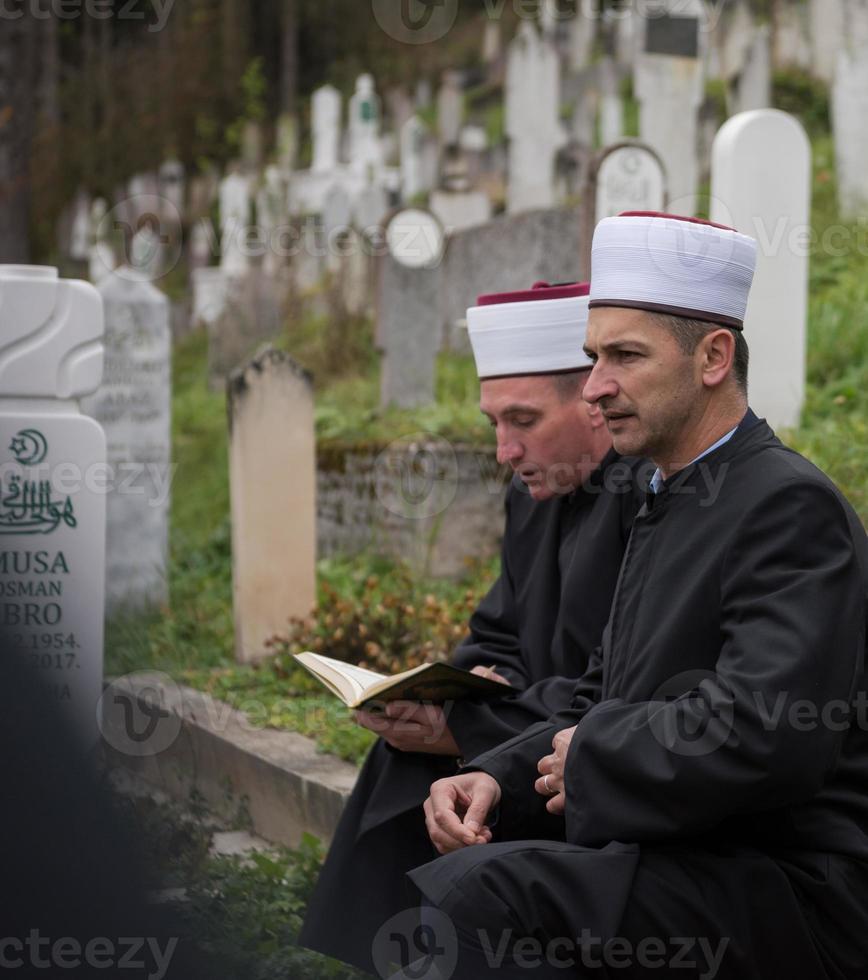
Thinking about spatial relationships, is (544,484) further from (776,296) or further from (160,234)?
(160,234)

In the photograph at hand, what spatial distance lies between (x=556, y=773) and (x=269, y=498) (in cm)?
443

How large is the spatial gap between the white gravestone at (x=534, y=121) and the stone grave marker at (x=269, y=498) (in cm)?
909

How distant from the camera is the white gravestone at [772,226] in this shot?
7.26 metres

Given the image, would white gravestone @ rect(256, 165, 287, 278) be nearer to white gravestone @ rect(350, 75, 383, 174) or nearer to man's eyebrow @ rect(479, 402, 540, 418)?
white gravestone @ rect(350, 75, 383, 174)

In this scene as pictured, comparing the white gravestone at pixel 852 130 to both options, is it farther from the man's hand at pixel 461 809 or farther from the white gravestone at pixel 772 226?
the man's hand at pixel 461 809

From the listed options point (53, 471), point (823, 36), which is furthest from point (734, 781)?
point (823, 36)

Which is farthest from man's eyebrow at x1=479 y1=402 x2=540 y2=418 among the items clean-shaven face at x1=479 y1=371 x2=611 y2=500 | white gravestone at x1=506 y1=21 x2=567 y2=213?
white gravestone at x1=506 y1=21 x2=567 y2=213

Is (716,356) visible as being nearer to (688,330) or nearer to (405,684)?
(688,330)

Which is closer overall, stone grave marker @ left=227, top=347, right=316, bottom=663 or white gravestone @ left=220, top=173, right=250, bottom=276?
stone grave marker @ left=227, top=347, right=316, bottom=663

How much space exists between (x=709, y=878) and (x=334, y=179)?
67.7 ft

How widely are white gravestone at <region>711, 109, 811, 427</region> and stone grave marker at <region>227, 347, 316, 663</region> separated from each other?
2.31 meters

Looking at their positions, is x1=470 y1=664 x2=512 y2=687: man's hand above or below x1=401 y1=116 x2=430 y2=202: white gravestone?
below

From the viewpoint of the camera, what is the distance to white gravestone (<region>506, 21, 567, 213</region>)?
1577 centimetres

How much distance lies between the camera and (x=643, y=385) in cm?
281
